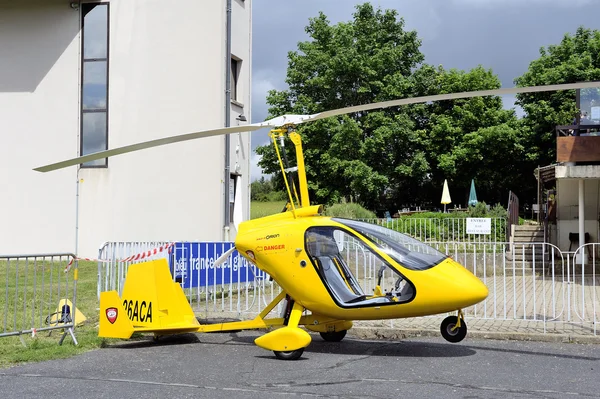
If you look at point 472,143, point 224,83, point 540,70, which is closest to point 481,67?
point 540,70

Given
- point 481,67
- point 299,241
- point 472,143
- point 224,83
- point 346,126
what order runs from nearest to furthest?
point 299,241 < point 224,83 < point 346,126 < point 472,143 < point 481,67

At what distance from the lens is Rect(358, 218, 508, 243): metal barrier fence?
24.8 meters

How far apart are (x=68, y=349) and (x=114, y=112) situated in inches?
399

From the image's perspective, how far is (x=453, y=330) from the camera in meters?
8.45

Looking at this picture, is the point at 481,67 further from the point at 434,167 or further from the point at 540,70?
the point at 434,167

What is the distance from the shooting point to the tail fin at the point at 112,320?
9.31 m

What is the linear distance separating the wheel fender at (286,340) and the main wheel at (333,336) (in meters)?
1.31

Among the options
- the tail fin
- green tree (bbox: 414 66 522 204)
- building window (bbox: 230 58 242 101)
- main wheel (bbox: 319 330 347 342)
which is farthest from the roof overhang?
green tree (bbox: 414 66 522 204)

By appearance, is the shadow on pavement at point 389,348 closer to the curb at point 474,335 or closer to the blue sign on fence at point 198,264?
the curb at point 474,335

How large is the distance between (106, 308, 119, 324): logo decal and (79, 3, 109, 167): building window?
947 centimetres

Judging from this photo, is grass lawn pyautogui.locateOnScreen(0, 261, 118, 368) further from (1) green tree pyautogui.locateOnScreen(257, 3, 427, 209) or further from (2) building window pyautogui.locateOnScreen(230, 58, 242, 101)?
(1) green tree pyautogui.locateOnScreen(257, 3, 427, 209)

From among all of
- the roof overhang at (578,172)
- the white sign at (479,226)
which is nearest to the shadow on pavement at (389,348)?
the roof overhang at (578,172)

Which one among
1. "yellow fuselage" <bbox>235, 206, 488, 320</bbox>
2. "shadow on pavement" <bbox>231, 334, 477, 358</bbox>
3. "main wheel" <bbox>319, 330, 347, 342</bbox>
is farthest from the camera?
"main wheel" <bbox>319, 330, 347, 342</bbox>

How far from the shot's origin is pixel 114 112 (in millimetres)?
18016
